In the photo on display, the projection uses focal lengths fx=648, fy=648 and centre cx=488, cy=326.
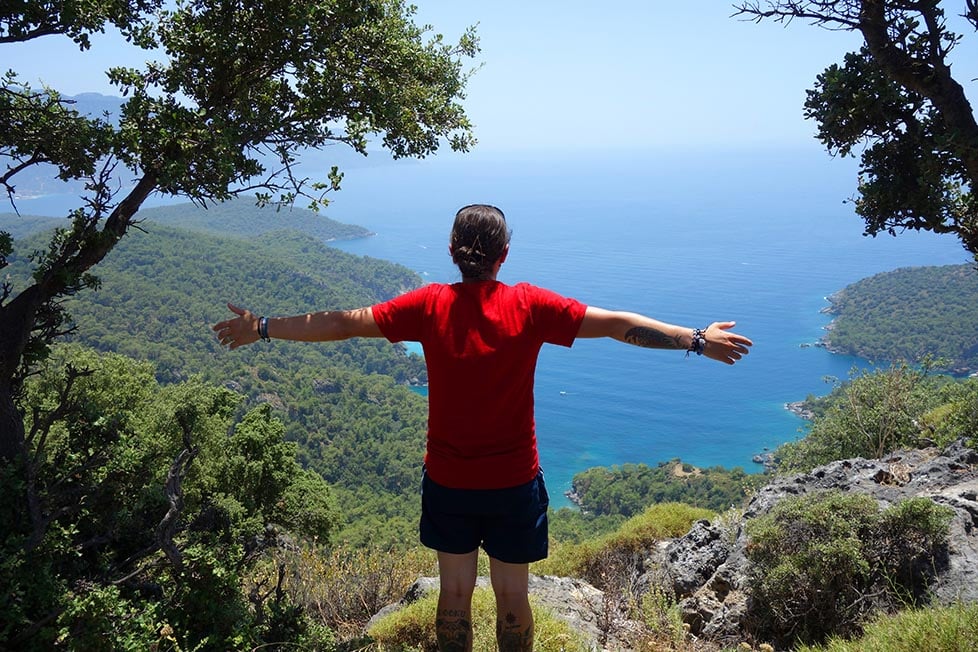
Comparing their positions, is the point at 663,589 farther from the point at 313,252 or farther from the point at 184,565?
the point at 313,252

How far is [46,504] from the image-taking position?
127 inches

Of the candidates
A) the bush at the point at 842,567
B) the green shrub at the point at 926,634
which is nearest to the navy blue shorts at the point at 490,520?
the green shrub at the point at 926,634

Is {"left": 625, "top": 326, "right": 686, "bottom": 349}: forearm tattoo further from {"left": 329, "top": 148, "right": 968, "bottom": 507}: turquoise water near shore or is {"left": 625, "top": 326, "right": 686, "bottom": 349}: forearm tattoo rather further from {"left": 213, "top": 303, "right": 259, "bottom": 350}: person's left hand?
{"left": 329, "top": 148, "right": 968, "bottom": 507}: turquoise water near shore

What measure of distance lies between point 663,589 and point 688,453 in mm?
58974

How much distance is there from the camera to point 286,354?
6650 centimetres

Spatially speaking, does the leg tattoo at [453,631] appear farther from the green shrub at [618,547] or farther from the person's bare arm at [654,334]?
the green shrub at [618,547]

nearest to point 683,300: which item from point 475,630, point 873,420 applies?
point 873,420

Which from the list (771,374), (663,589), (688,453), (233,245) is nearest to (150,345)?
(233,245)

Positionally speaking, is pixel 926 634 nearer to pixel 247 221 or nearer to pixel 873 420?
pixel 873 420

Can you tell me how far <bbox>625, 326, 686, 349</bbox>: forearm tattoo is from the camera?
238 centimetres

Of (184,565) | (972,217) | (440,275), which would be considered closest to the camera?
(184,565)

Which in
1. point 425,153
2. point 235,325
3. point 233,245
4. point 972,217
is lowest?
point 235,325

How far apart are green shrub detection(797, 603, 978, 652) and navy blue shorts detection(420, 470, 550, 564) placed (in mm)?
1616

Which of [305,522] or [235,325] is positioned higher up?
[235,325]
